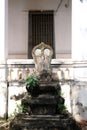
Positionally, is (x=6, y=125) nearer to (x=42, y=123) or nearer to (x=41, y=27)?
(x=42, y=123)

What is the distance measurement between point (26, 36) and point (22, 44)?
35 cm

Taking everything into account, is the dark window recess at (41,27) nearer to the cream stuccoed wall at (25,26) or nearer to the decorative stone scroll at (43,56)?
the cream stuccoed wall at (25,26)

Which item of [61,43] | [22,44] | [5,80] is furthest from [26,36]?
[5,80]

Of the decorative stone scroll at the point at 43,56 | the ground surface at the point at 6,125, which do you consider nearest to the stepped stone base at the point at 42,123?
the ground surface at the point at 6,125

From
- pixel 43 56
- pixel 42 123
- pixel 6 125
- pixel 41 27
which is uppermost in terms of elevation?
pixel 41 27

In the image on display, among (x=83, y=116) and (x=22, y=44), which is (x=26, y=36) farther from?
(x=83, y=116)

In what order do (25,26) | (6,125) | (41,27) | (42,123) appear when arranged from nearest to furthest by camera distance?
(42,123)
(6,125)
(25,26)
(41,27)

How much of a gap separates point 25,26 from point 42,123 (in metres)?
6.93

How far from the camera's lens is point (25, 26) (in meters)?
16.8

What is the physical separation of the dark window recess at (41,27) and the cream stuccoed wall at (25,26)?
162mm

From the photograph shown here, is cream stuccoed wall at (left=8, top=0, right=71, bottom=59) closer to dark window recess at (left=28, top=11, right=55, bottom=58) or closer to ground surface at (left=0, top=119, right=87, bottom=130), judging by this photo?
dark window recess at (left=28, top=11, right=55, bottom=58)

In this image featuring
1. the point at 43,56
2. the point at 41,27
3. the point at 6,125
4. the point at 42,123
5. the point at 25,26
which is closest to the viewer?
the point at 42,123

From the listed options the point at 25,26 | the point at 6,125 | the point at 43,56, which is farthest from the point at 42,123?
the point at 25,26

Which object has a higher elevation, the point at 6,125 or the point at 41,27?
the point at 41,27
